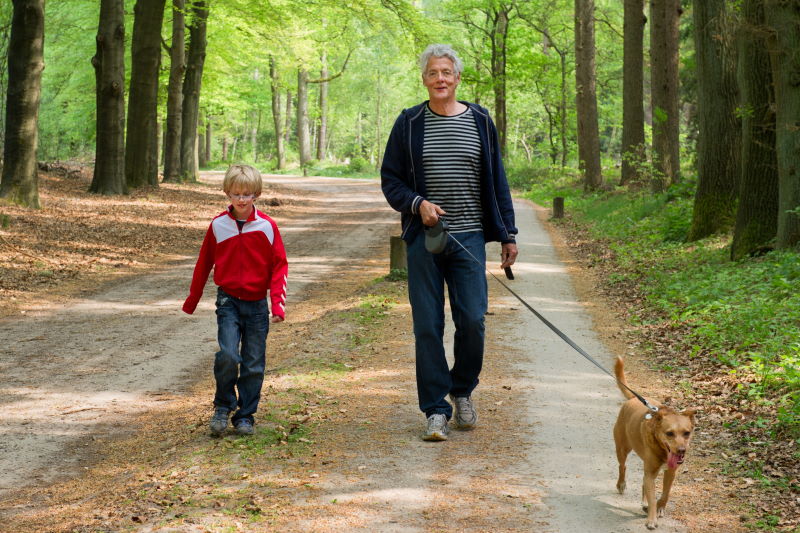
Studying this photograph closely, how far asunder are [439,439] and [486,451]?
1.06 ft

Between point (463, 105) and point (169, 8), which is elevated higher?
point (169, 8)

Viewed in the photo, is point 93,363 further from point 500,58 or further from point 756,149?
point 500,58

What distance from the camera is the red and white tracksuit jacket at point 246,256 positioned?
5375 millimetres

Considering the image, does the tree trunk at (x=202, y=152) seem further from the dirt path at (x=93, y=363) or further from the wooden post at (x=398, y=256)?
the dirt path at (x=93, y=363)

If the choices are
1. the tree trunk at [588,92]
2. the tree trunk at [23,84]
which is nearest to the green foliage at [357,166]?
the tree trunk at [588,92]

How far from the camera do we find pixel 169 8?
29.7 m

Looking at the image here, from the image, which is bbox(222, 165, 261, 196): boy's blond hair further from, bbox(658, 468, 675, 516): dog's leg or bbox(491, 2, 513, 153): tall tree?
bbox(491, 2, 513, 153): tall tree

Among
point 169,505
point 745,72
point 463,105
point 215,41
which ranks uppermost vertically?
point 215,41

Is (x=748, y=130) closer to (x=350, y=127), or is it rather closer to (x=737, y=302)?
(x=737, y=302)

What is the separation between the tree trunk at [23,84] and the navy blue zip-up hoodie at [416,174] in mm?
14459

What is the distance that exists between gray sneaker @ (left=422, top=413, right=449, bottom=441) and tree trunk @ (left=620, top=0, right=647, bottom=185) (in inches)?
731

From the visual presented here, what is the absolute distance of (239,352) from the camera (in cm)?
563

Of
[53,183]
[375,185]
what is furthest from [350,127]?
[53,183]

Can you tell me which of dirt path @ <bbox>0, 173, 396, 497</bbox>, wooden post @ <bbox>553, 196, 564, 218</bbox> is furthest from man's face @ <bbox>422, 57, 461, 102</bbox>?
wooden post @ <bbox>553, 196, 564, 218</bbox>
